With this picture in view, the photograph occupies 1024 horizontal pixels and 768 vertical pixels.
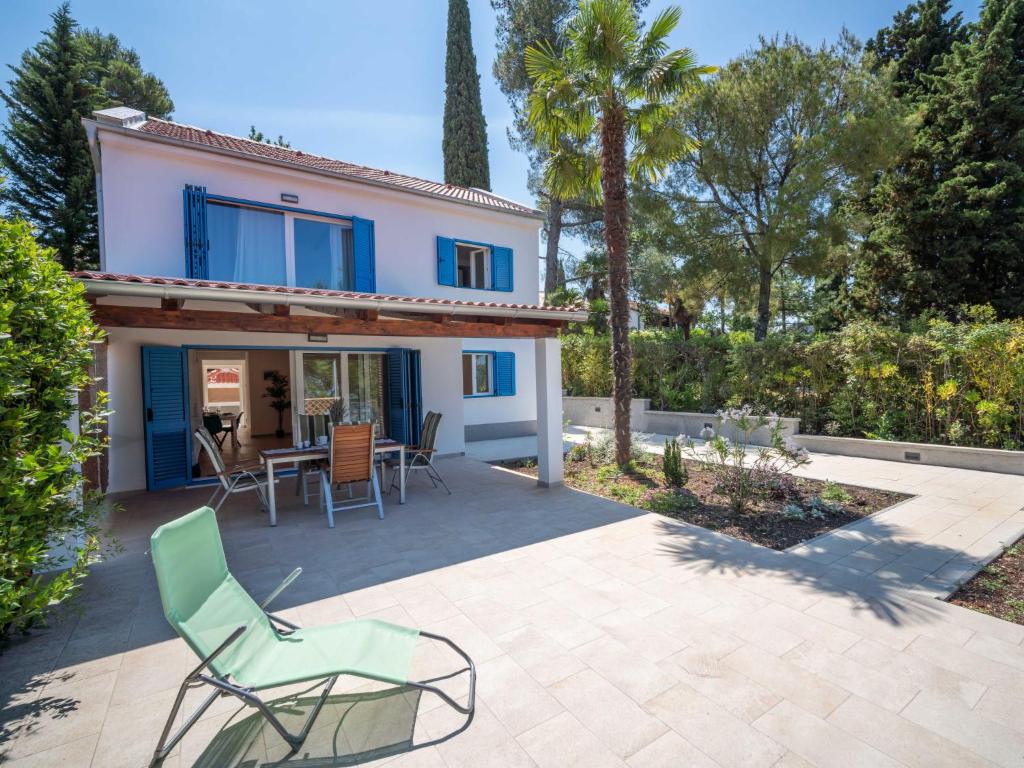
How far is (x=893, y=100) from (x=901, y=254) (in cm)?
606

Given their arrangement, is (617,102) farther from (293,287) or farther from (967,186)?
(967,186)

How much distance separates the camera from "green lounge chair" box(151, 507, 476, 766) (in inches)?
92.7

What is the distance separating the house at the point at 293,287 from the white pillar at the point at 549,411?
0.08 feet

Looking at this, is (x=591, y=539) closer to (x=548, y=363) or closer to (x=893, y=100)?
(x=548, y=363)

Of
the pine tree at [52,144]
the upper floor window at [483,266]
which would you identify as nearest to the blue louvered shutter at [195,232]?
the upper floor window at [483,266]

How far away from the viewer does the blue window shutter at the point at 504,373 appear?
1388cm

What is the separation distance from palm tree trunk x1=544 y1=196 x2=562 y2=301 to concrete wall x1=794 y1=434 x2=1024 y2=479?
1216 cm

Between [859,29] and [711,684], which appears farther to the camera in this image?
[859,29]

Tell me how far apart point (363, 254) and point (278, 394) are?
7.16 metres

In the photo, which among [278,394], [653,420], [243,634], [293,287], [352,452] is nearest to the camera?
[243,634]

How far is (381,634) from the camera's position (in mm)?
2873

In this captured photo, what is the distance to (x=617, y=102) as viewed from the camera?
841cm

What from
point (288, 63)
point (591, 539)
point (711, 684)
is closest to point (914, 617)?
point (711, 684)

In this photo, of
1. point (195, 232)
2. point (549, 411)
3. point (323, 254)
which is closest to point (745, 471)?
point (549, 411)
